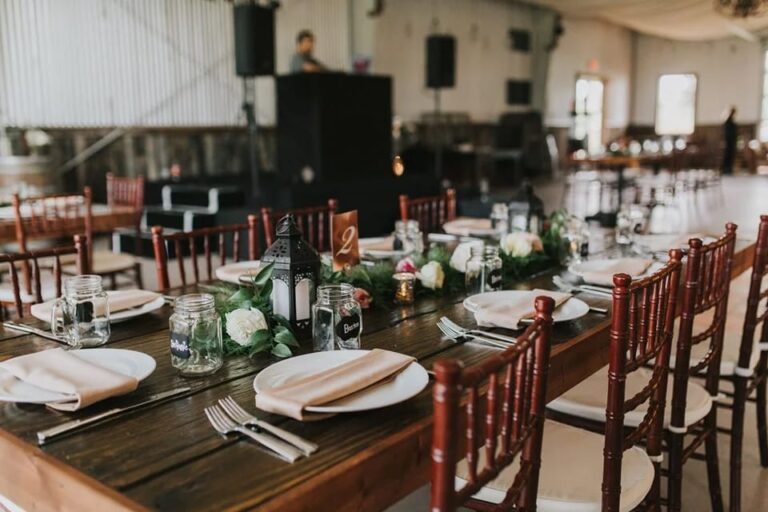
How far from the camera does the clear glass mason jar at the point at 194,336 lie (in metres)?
1.52

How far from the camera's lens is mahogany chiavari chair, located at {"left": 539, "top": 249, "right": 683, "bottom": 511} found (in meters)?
1.55

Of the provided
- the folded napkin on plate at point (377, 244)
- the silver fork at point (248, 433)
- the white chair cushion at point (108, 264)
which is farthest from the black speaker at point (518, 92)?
the silver fork at point (248, 433)

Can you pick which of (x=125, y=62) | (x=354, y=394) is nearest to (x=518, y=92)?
(x=125, y=62)

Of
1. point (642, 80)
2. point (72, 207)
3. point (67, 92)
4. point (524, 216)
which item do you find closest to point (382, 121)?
point (67, 92)

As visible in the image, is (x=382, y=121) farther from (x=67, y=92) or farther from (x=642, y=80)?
(x=642, y=80)

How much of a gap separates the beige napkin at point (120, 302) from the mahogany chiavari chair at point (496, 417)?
3.44ft

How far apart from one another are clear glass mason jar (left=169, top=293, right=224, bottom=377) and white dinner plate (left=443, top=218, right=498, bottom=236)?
194 centimetres

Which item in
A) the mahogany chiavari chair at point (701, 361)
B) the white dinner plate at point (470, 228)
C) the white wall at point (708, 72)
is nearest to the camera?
the mahogany chiavari chair at point (701, 361)

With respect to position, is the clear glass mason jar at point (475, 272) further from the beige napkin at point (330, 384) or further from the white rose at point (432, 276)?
the beige napkin at point (330, 384)

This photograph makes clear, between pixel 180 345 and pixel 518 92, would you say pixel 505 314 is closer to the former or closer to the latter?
pixel 180 345

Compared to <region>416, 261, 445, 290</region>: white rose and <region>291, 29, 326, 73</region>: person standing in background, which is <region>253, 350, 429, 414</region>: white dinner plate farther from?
<region>291, 29, 326, 73</region>: person standing in background

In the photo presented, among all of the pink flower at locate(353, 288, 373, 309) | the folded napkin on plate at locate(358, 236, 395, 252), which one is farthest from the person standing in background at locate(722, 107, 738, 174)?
the pink flower at locate(353, 288, 373, 309)

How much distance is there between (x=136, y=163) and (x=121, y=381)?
27.3 feet

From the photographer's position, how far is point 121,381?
4.53ft
